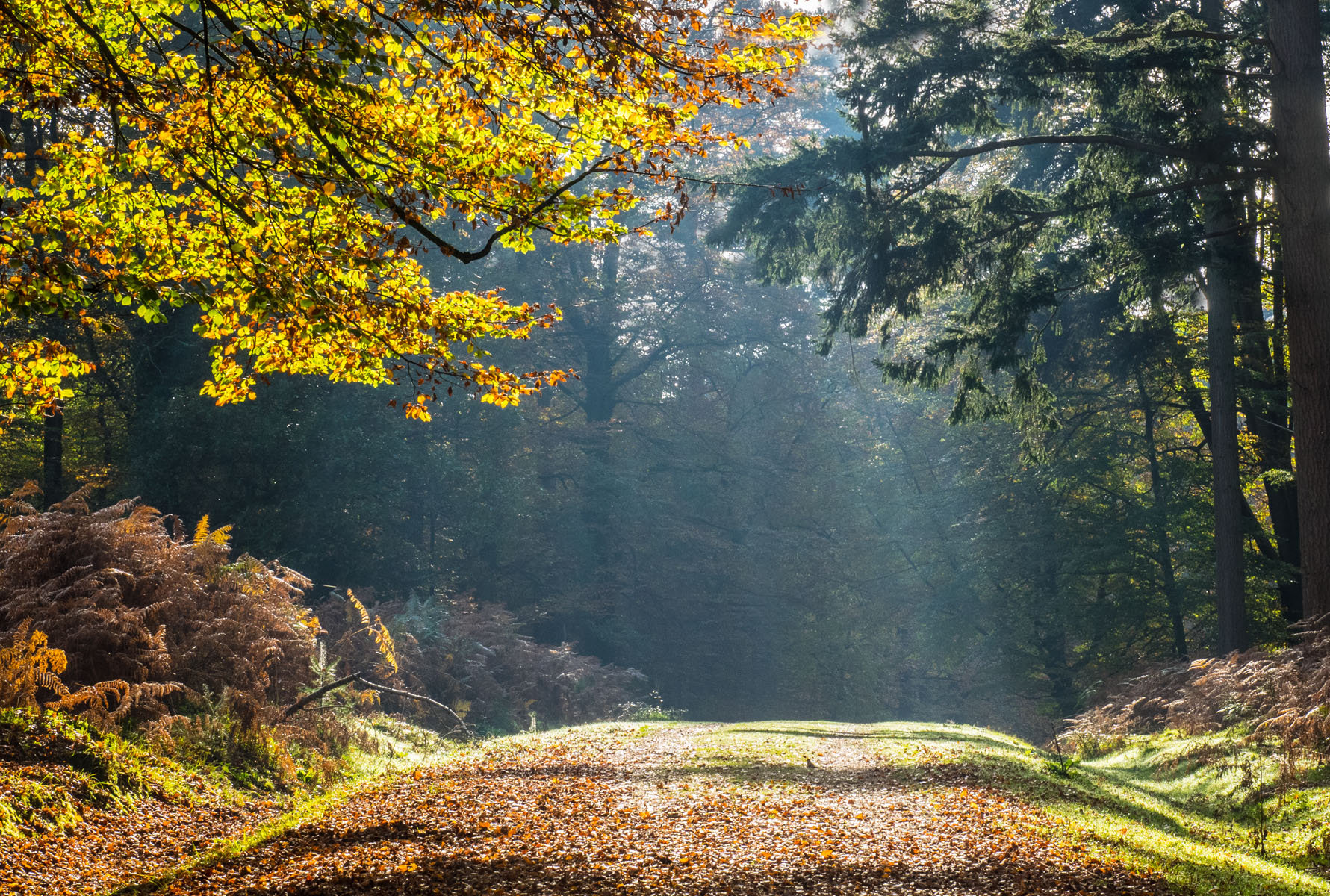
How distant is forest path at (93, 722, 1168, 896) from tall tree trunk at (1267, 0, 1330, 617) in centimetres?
602

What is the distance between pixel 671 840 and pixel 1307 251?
1056cm

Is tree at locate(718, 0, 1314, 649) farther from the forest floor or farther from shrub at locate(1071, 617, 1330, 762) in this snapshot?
the forest floor

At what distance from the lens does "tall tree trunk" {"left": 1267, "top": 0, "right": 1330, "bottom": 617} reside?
11008mm

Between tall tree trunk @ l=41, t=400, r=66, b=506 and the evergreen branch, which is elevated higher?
the evergreen branch

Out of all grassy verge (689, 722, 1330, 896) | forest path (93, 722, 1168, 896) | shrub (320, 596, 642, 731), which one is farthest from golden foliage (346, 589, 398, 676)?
grassy verge (689, 722, 1330, 896)

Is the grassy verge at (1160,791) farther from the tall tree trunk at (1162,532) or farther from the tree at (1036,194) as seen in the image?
the tall tree trunk at (1162,532)

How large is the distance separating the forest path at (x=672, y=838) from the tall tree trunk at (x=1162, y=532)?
40.5 ft

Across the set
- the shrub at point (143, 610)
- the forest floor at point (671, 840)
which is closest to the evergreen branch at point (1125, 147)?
the forest floor at point (671, 840)

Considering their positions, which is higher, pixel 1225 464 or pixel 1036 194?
pixel 1036 194

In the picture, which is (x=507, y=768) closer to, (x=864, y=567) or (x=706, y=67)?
(x=706, y=67)

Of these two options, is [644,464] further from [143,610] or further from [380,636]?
[143,610]

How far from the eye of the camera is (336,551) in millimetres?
18656

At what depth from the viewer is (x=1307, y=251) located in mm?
11109

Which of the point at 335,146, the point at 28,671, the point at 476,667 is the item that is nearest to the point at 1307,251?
the point at 335,146
